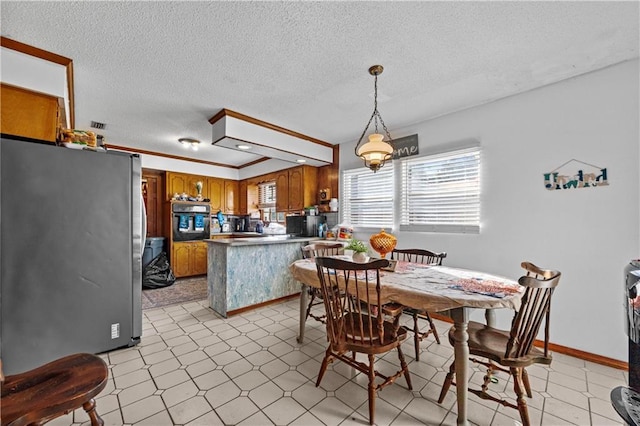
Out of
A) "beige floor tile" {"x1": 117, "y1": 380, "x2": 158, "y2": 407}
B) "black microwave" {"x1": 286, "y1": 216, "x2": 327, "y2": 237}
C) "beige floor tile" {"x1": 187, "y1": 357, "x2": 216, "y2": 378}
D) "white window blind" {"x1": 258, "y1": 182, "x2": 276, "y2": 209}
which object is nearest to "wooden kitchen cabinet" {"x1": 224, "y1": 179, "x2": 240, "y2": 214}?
"white window blind" {"x1": 258, "y1": 182, "x2": 276, "y2": 209}

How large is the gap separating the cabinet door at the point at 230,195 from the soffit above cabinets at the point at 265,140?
9.34ft

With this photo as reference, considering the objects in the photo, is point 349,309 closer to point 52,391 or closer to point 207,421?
point 207,421

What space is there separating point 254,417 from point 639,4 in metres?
3.62

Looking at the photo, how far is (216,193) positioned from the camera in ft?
21.1

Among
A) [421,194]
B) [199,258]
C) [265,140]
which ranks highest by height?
[265,140]

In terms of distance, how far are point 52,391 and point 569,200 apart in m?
3.93

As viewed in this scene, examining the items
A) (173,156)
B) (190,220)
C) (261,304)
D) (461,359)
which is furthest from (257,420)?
(173,156)

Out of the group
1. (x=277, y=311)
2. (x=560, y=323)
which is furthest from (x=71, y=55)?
(x=560, y=323)

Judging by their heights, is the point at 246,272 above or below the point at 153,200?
below

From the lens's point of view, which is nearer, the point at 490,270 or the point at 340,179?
the point at 490,270

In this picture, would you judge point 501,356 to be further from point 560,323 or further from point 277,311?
point 277,311

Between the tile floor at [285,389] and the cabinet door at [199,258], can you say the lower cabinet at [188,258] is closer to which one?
the cabinet door at [199,258]

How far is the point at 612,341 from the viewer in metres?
2.26

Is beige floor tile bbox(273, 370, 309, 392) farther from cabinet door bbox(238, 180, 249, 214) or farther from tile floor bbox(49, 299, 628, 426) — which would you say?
cabinet door bbox(238, 180, 249, 214)
